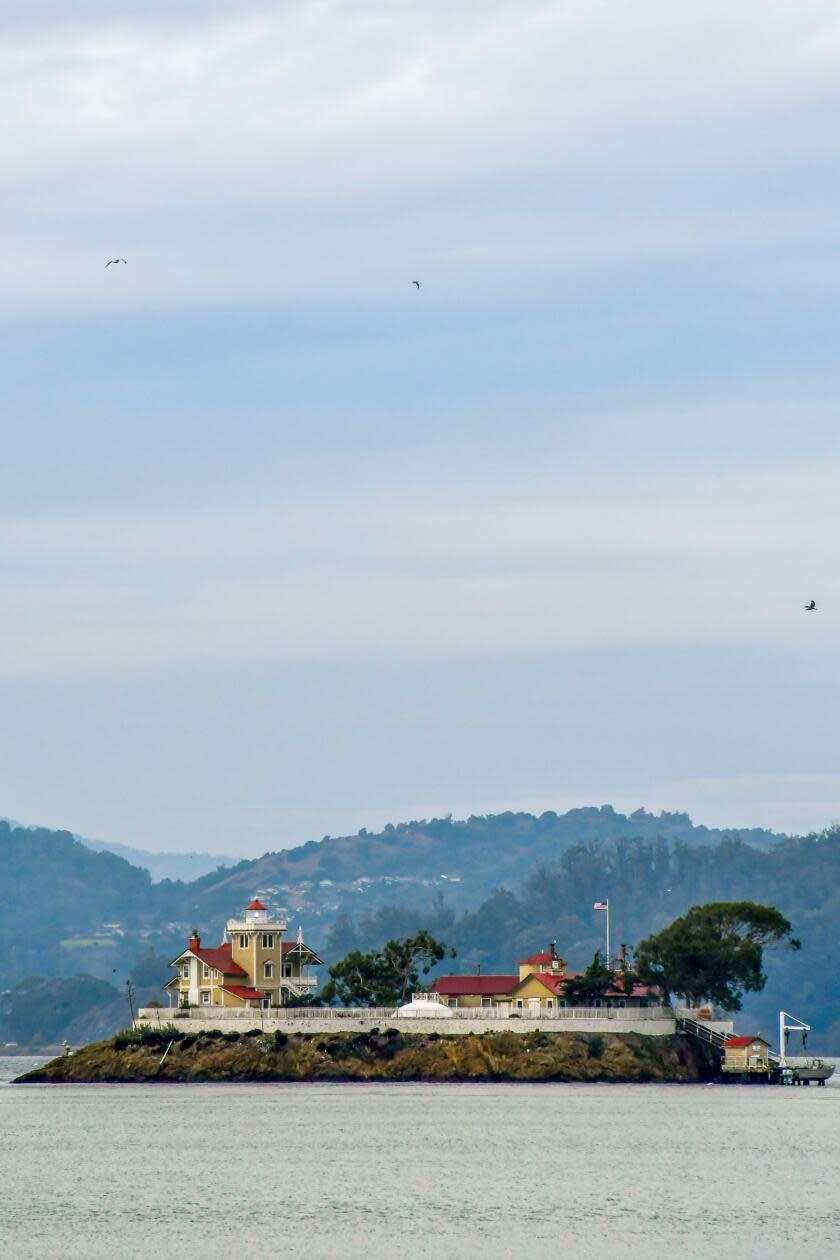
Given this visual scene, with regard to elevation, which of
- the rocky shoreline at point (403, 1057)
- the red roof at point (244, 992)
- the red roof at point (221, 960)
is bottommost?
the rocky shoreline at point (403, 1057)

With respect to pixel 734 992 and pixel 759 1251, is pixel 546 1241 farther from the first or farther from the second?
pixel 734 992

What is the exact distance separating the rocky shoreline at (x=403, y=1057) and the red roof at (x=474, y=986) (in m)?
→ 10.1

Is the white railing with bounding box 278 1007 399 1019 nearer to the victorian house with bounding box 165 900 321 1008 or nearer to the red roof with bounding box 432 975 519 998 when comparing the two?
the victorian house with bounding box 165 900 321 1008

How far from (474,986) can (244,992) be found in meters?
14.2

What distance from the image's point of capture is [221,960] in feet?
500

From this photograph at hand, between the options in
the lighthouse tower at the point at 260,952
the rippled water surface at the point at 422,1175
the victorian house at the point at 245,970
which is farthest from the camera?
the lighthouse tower at the point at 260,952

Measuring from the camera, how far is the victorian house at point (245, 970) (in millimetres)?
150750

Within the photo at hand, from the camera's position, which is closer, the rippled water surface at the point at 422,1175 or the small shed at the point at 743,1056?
the rippled water surface at the point at 422,1175

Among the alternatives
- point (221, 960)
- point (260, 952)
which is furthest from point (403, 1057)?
point (221, 960)

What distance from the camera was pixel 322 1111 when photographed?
12006 cm

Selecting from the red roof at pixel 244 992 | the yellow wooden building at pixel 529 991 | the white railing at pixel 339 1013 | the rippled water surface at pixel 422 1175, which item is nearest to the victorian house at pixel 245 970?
the red roof at pixel 244 992

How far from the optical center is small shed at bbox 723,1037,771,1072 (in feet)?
484

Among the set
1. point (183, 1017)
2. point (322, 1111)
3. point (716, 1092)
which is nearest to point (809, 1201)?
point (322, 1111)

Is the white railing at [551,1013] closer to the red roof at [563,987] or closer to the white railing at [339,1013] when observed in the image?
the white railing at [339,1013]
